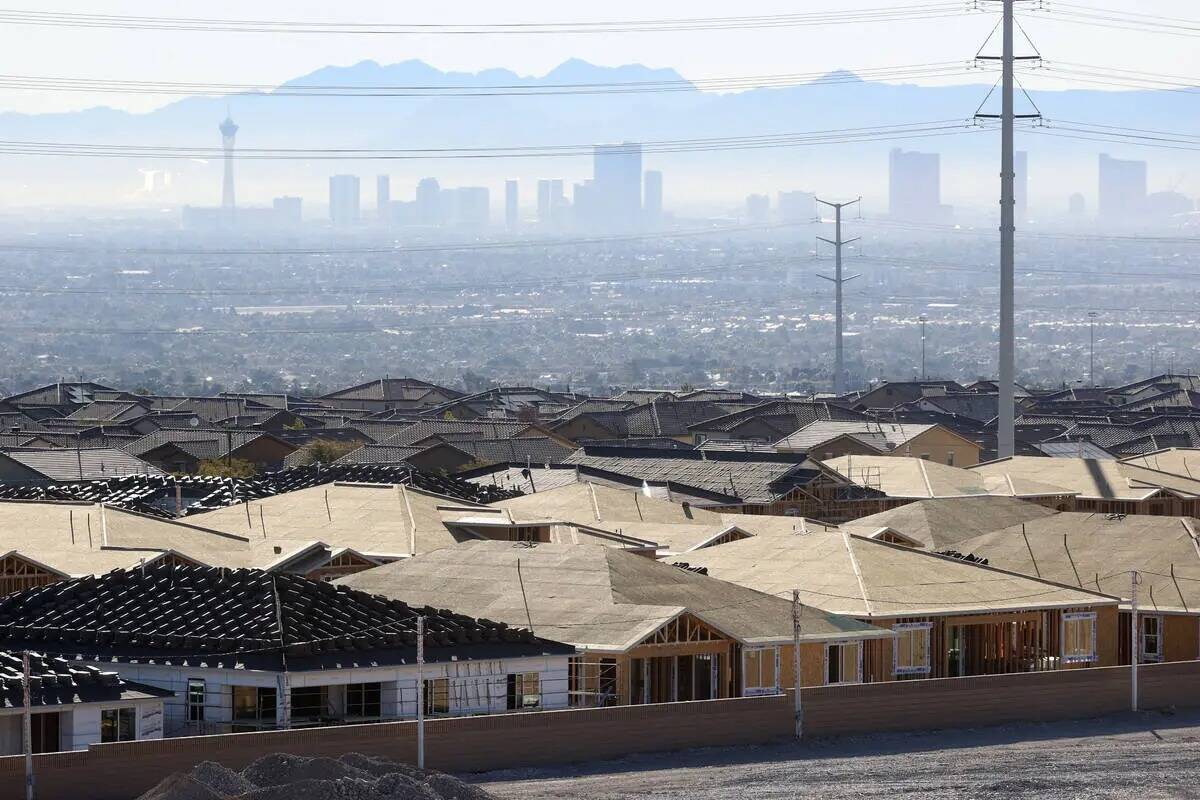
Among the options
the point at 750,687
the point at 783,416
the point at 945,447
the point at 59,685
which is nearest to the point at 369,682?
the point at 59,685

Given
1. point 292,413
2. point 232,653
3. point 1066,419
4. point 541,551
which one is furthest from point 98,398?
point 232,653

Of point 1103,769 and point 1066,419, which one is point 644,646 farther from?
point 1066,419

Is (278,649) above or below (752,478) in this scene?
above

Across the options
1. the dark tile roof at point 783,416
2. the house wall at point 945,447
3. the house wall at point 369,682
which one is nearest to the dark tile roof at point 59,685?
the house wall at point 369,682

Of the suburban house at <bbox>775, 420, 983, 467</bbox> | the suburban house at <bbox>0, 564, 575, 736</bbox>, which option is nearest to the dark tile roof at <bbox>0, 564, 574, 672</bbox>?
the suburban house at <bbox>0, 564, 575, 736</bbox>

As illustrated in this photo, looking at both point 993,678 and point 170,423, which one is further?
point 170,423

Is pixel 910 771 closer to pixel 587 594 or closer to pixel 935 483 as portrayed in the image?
pixel 587 594

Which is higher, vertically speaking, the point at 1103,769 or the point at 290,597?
the point at 290,597
